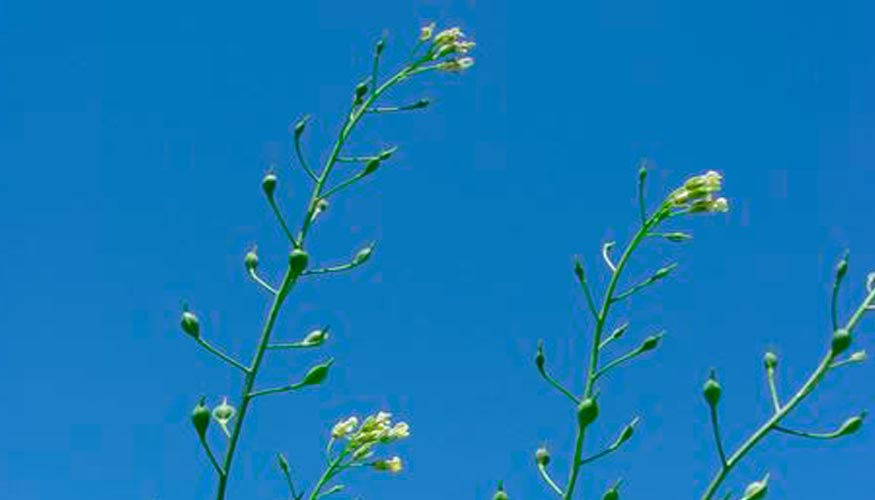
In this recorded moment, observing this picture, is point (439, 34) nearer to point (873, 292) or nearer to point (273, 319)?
point (273, 319)

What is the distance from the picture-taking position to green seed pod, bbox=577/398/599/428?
309cm

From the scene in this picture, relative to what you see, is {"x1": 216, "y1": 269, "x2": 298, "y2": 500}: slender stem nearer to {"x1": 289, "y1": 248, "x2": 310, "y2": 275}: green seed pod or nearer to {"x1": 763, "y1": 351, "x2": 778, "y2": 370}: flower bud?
{"x1": 289, "y1": 248, "x2": 310, "y2": 275}: green seed pod

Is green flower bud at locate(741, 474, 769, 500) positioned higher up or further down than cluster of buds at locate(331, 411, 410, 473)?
further down

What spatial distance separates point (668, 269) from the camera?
11.7ft

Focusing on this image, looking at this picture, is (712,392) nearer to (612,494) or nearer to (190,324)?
(612,494)

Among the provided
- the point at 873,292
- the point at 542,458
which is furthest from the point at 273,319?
the point at 873,292

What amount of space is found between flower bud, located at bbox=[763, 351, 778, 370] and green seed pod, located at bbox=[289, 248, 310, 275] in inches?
56.6

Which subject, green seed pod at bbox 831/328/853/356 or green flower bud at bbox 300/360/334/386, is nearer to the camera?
green seed pod at bbox 831/328/853/356

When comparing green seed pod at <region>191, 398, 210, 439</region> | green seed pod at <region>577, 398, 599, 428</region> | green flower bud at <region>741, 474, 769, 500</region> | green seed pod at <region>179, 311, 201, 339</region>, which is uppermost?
green seed pod at <region>179, 311, 201, 339</region>

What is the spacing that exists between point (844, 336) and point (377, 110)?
7.28 ft

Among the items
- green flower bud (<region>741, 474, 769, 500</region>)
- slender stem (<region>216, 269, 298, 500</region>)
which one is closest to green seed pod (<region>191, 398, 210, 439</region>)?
slender stem (<region>216, 269, 298, 500</region>)

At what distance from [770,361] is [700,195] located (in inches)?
24.2

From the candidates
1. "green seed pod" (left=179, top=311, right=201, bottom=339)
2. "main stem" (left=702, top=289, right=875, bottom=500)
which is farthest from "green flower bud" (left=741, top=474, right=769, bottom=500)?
"green seed pod" (left=179, top=311, right=201, bottom=339)

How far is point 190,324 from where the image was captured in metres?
3.83
